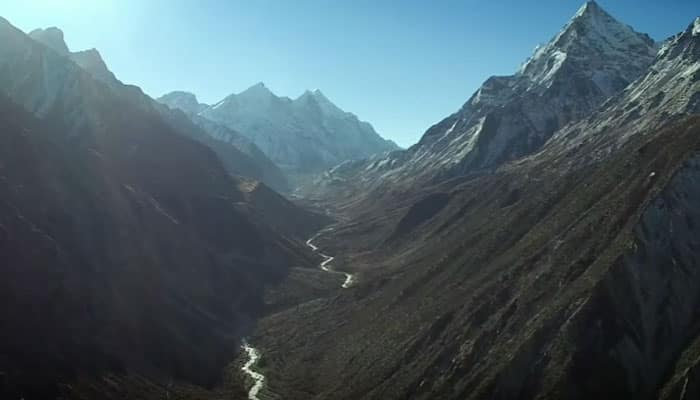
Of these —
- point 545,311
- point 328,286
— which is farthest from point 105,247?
point 545,311

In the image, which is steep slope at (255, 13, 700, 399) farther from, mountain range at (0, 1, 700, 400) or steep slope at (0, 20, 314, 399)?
steep slope at (0, 20, 314, 399)

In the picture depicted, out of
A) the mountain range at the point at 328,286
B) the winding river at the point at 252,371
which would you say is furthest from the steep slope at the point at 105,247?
the winding river at the point at 252,371

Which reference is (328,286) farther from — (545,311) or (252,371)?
(545,311)

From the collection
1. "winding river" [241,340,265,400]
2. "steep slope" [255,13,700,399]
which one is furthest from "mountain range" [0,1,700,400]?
"winding river" [241,340,265,400]

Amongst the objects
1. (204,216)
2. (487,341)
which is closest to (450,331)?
(487,341)

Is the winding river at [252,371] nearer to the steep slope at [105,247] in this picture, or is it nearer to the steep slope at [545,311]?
the steep slope at [545,311]

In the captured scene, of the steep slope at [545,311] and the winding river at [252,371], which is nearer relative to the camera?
the steep slope at [545,311]
